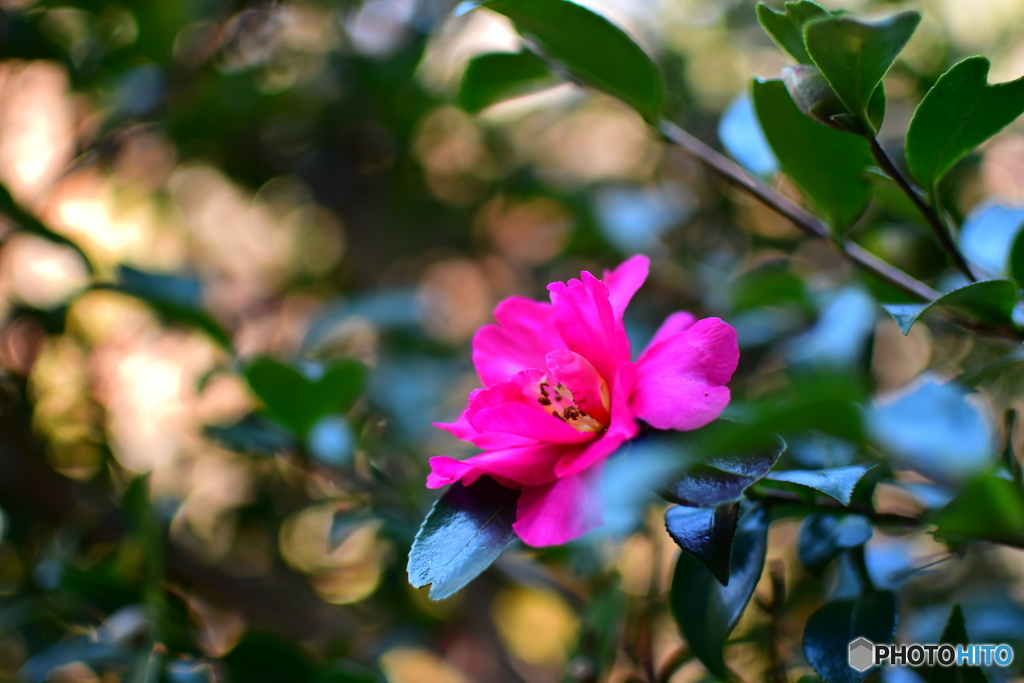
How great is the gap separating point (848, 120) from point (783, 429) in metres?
0.29

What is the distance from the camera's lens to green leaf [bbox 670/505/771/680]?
517 millimetres

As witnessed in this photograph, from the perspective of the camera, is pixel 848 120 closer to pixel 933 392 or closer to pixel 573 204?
pixel 933 392

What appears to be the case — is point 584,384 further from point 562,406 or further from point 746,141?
point 746,141

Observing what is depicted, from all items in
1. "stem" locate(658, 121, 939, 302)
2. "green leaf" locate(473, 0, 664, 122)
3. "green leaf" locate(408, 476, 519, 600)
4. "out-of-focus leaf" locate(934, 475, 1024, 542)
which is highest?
"green leaf" locate(473, 0, 664, 122)

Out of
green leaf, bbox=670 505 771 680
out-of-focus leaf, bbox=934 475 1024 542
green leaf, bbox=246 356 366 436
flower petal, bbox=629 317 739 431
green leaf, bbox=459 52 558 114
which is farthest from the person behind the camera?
green leaf, bbox=246 356 366 436

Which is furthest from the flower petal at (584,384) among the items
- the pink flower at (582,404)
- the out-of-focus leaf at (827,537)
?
the out-of-focus leaf at (827,537)

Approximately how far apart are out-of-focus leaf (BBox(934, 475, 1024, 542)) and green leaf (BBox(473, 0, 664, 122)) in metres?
0.44

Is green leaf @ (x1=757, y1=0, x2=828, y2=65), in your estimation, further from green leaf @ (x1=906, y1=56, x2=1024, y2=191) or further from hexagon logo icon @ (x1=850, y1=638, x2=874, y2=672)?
hexagon logo icon @ (x1=850, y1=638, x2=874, y2=672)

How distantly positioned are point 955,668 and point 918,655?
0.11 feet

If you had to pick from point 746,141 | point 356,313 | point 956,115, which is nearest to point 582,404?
point 956,115

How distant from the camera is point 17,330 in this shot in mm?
1328

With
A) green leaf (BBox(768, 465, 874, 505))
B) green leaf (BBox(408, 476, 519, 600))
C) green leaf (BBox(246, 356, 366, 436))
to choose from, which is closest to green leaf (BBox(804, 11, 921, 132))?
green leaf (BBox(768, 465, 874, 505))

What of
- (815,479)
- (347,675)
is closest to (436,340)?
(347,675)

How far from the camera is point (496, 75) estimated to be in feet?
2.34
